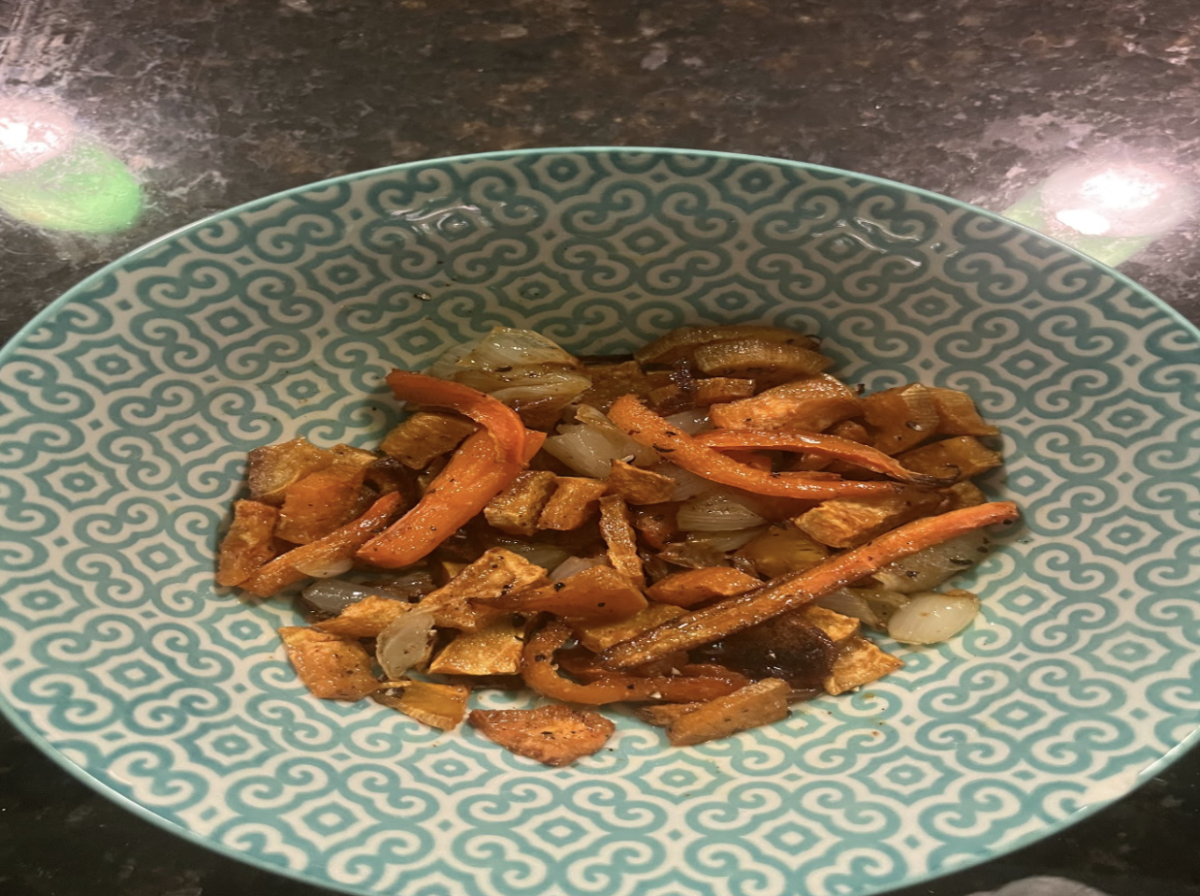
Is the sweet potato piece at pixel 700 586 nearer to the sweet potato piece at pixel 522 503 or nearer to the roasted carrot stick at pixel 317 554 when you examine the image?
the sweet potato piece at pixel 522 503

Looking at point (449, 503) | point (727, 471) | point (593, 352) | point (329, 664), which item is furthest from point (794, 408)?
point (329, 664)

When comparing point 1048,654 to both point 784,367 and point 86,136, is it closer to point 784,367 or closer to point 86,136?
point 784,367

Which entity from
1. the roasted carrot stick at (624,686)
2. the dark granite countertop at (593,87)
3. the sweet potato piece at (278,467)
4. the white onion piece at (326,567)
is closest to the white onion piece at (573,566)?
the roasted carrot stick at (624,686)

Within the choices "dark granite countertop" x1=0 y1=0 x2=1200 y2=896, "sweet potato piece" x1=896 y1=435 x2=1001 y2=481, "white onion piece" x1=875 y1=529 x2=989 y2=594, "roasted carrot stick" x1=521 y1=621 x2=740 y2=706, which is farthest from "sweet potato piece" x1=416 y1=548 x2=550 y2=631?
"dark granite countertop" x1=0 y1=0 x2=1200 y2=896

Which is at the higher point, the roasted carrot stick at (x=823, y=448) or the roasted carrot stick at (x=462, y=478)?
the roasted carrot stick at (x=823, y=448)

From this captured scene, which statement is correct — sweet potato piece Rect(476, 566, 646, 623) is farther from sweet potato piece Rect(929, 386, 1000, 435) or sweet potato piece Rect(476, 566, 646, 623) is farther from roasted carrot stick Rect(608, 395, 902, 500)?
sweet potato piece Rect(929, 386, 1000, 435)

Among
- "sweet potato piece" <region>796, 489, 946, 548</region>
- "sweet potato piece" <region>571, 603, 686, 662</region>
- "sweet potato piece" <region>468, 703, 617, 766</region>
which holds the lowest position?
"sweet potato piece" <region>468, 703, 617, 766</region>

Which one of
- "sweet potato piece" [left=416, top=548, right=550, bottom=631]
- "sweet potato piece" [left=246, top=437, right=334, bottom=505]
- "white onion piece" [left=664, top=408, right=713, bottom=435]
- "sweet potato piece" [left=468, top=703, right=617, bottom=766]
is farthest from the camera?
"white onion piece" [left=664, top=408, right=713, bottom=435]
